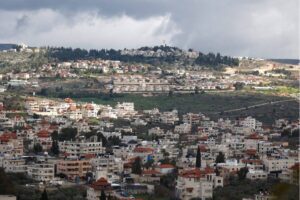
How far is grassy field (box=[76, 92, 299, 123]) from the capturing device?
→ 8125 centimetres

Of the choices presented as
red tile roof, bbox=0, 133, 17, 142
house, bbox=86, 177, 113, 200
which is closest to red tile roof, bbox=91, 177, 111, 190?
house, bbox=86, 177, 113, 200

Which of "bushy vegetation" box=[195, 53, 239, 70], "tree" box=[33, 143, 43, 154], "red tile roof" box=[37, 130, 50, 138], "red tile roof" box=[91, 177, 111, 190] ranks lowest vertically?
"red tile roof" box=[91, 177, 111, 190]

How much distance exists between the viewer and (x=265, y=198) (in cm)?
3241

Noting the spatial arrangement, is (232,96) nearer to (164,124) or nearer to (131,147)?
(164,124)

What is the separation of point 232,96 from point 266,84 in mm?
15014

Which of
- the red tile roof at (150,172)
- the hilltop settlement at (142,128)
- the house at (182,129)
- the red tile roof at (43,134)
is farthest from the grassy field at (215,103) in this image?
the red tile roof at (150,172)

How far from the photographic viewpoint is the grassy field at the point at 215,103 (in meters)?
81.2

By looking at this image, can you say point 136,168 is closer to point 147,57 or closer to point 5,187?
point 5,187

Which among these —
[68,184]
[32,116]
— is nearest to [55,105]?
[32,116]

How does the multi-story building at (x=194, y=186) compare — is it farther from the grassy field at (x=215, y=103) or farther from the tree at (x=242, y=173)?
the grassy field at (x=215, y=103)

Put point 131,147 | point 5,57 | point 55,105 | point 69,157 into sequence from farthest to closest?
1. point 5,57
2. point 55,105
3. point 131,147
4. point 69,157

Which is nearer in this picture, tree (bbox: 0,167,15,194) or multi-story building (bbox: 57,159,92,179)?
tree (bbox: 0,167,15,194)

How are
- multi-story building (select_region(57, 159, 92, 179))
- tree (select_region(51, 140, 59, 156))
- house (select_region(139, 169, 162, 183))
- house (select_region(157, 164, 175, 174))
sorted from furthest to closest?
tree (select_region(51, 140, 59, 156))
house (select_region(157, 164, 175, 174))
multi-story building (select_region(57, 159, 92, 179))
house (select_region(139, 169, 162, 183))

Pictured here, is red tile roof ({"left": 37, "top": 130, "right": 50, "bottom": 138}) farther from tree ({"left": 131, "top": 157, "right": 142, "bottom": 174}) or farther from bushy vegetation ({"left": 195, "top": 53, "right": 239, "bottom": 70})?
bushy vegetation ({"left": 195, "top": 53, "right": 239, "bottom": 70})
